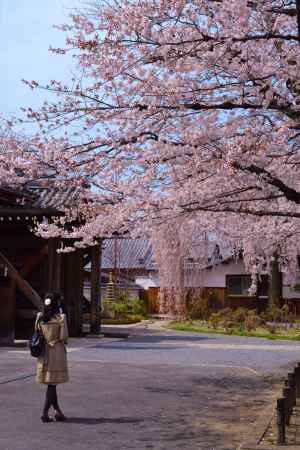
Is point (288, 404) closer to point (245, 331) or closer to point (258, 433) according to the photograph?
point (258, 433)

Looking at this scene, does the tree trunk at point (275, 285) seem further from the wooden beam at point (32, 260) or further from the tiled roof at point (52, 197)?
the wooden beam at point (32, 260)

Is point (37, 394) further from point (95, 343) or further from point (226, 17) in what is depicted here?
point (95, 343)

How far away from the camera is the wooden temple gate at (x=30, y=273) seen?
18219 mm

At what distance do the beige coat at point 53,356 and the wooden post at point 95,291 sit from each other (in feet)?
44.6

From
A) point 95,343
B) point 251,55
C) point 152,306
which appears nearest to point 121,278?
point 152,306

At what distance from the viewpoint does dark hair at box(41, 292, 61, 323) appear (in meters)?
8.39

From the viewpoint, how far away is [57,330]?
27.5 feet

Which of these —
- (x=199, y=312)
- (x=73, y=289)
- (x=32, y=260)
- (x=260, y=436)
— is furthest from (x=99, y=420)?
(x=199, y=312)

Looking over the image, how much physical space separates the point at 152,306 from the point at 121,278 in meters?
3.98

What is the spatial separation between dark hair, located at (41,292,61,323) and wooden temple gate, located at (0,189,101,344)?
9.63 m

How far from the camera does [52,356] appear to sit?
327 inches

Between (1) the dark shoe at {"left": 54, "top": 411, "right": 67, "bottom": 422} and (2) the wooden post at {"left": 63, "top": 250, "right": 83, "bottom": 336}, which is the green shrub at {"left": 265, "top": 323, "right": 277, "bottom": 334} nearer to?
(2) the wooden post at {"left": 63, "top": 250, "right": 83, "bottom": 336}

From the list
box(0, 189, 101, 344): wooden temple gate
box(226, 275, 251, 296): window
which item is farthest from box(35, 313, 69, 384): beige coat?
box(226, 275, 251, 296): window

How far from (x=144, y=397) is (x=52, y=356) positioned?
8.45 ft
